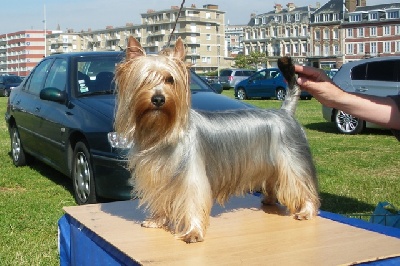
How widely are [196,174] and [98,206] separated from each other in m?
1.36

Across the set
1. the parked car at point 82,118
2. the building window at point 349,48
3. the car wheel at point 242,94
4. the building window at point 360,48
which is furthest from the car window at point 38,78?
the building window at point 349,48

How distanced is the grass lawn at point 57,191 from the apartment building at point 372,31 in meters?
80.6

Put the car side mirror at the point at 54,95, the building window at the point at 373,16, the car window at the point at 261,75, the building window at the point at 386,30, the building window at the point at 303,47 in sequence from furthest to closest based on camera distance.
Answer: the building window at the point at 303,47
the building window at the point at 373,16
the building window at the point at 386,30
the car window at the point at 261,75
the car side mirror at the point at 54,95

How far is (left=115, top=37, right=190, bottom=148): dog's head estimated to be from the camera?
11.1 feet

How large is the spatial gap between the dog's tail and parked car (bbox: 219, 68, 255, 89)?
39.2 m

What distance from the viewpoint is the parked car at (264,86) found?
29558mm

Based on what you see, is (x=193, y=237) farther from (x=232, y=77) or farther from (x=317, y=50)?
(x=317, y=50)

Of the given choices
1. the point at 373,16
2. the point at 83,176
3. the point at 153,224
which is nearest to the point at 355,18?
the point at 373,16

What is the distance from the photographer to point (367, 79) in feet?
47.0

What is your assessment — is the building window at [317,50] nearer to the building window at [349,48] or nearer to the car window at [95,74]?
the building window at [349,48]

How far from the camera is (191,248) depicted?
3488 mm

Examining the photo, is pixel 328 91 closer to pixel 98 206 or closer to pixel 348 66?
pixel 98 206

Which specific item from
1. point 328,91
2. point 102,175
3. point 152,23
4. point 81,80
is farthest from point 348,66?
point 152,23

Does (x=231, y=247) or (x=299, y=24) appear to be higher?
(x=299, y=24)
